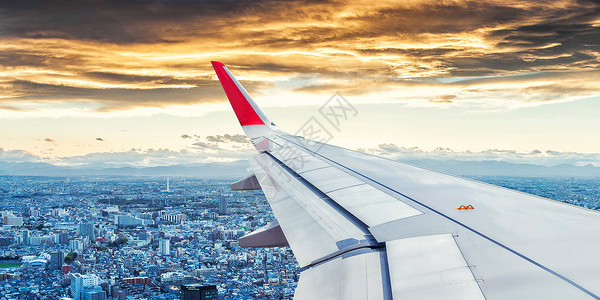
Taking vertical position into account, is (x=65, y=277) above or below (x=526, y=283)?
below

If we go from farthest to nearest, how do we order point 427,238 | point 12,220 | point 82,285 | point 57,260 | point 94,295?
1. point 12,220
2. point 57,260
3. point 82,285
4. point 94,295
5. point 427,238

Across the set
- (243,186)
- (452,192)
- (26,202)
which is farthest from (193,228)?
(26,202)

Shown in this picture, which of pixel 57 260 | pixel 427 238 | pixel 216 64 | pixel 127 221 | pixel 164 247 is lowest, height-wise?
pixel 57 260

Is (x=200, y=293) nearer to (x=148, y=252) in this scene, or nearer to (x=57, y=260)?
(x=148, y=252)

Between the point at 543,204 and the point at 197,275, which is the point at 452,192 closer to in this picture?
the point at 543,204

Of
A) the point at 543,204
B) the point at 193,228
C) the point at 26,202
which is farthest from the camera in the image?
the point at 26,202

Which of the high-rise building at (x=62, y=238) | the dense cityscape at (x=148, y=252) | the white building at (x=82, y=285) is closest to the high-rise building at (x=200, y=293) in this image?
the dense cityscape at (x=148, y=252)

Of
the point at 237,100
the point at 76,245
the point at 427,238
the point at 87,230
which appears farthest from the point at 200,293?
the point at 87,230
